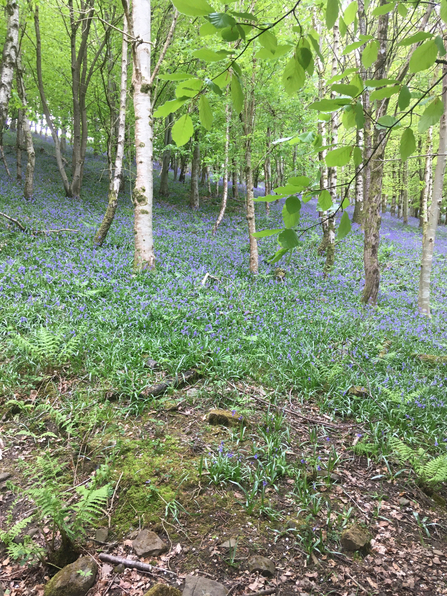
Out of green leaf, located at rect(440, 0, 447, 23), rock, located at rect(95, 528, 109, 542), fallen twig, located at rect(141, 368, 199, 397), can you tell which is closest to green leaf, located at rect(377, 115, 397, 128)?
green leaf, located at rect(440, 0, 447, 23)

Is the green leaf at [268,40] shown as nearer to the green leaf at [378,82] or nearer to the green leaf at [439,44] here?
the green leaf at [378,82]

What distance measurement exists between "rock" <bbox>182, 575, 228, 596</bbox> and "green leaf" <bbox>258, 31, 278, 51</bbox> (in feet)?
9.92

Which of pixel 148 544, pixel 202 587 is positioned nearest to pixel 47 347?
pixel 148 544

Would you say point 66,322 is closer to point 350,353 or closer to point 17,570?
point 17,570

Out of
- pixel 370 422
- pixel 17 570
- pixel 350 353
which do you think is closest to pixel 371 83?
pixel 17 570

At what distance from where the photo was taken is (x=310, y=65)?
126 cm

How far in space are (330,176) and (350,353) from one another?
744 cm

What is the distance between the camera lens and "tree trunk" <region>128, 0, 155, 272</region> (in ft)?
24.4

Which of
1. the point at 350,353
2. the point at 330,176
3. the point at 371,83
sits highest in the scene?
the point at 330,176

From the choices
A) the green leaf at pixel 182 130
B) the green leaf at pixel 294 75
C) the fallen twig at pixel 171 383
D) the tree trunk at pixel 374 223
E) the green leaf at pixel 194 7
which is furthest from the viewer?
the tree trunk at pixel 374 223

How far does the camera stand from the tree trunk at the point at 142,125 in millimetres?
7438

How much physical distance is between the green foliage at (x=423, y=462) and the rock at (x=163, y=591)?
2.48 metres

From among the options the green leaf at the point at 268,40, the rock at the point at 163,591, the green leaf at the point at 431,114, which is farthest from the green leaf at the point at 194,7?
the rock at the point at 163,591

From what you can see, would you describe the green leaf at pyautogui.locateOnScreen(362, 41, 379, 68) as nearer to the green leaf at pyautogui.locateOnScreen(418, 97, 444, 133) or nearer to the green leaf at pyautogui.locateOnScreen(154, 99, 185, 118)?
the green leaf at pyautogui.locateOnScreen(418, 97, 444, 133)
